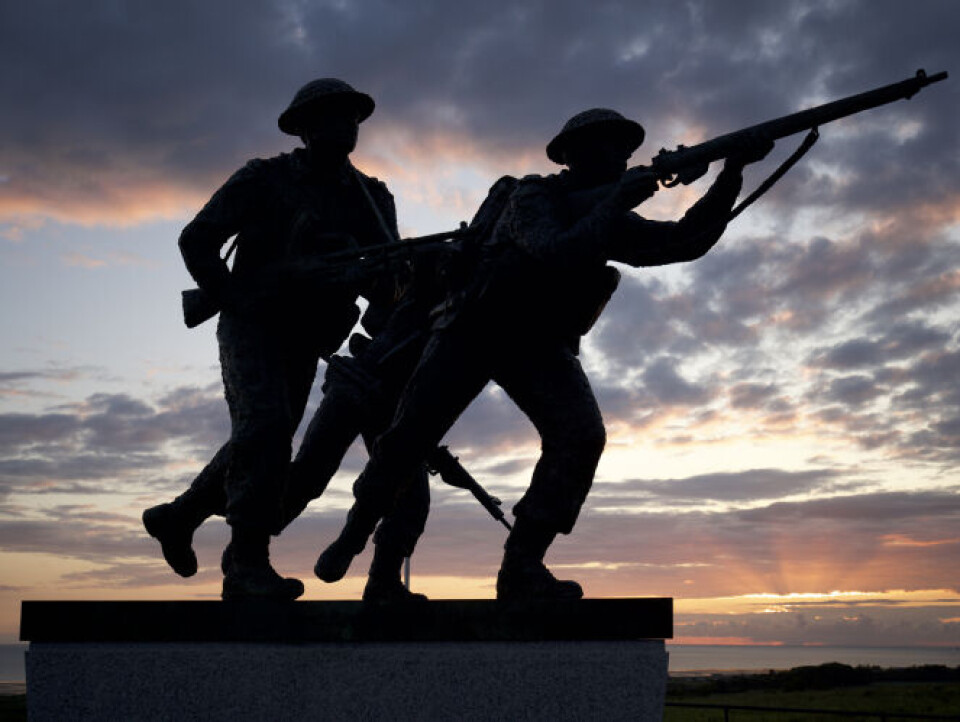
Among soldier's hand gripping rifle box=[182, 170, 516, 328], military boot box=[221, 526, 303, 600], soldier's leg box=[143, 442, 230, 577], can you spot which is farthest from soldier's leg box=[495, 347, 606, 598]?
soldier's leg box=[143, 442, 230, 577]

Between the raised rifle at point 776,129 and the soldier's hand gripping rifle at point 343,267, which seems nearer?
the raised rifle at point 776,129

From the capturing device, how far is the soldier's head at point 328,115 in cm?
630

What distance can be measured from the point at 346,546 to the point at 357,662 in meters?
0.91

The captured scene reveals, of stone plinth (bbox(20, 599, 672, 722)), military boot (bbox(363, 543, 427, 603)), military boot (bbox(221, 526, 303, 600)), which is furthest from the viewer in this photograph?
military boot (bbox(363, 543, 427, 603))

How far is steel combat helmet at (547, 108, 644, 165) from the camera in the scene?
580 centimetres

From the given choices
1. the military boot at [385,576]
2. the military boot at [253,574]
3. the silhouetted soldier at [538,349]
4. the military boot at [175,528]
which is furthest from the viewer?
the military boot at [175,528]

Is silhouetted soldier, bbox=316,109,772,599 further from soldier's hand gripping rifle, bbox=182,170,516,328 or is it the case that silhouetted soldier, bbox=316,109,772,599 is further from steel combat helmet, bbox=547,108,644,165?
soldier's hand gripping rifle, bbox=182,170,516,328

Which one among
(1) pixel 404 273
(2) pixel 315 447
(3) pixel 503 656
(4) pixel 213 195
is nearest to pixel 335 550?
(2) pixel 315 447

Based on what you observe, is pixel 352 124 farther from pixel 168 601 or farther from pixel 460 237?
pixel 168 601

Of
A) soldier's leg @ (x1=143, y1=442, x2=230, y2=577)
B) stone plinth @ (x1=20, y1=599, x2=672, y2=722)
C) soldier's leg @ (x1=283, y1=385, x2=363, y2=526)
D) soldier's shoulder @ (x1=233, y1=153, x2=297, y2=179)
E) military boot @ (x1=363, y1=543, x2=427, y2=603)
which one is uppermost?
soldier's shoulder @ (x1=233, y1=153, x2=297, y2=179)

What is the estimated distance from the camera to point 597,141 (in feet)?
19.3

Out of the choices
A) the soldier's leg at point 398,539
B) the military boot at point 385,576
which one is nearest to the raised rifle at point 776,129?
the soldier's leg at point 398,539

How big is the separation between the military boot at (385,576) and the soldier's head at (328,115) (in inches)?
104

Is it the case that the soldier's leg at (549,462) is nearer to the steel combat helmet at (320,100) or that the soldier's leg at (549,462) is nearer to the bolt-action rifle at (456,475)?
the bolt-action rifle at (456,475)
